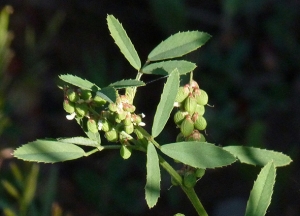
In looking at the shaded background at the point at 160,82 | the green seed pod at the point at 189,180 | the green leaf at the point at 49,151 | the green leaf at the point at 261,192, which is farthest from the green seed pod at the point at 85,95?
the shaded background at the point at 160,82

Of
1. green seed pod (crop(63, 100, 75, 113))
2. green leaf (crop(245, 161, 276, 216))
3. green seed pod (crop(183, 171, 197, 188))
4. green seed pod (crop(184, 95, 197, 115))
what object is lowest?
green leaf (crop(245, 161, 276, 216))

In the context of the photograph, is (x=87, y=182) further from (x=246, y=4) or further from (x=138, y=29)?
(x=246, y=4)

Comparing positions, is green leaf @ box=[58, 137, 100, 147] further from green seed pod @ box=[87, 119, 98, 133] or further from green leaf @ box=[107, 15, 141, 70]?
green leaf @ box=[107, 15, 141, 70]

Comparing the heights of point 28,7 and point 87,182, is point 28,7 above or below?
above

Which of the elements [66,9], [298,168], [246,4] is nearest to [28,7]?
Result: [66,9]

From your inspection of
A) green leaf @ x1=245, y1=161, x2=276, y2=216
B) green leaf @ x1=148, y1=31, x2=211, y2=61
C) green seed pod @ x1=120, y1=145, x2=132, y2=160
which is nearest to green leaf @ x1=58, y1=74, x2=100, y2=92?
green seed pod @ x1=120, y1=145, x2=132, y2=160

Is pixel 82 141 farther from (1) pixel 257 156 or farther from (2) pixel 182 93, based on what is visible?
(1) pixel 257 156

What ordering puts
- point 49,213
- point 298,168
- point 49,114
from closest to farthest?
point 49,213 → point 298,168 → point 49,114
